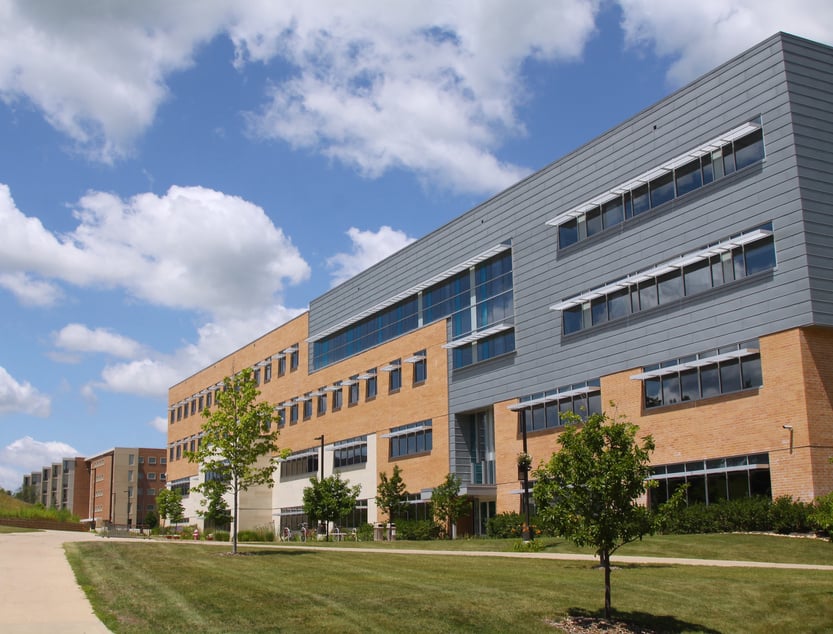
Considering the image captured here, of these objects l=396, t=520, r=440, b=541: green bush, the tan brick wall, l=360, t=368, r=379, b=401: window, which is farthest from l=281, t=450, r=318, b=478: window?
l=396, t=520, r=440, b=541: green bush

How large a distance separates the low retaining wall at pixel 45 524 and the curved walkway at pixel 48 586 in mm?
27964

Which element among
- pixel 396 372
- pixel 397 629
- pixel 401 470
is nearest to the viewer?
pixel 397 629

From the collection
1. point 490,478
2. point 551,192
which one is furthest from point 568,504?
point 490,478

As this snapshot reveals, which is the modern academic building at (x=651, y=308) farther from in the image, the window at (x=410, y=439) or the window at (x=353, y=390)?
the window at (x=353, y=390)

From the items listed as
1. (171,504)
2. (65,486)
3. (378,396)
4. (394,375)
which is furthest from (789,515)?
(65,486)

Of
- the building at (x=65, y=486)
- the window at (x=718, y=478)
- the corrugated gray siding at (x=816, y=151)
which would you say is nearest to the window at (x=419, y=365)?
the window at (x=718, y=478)

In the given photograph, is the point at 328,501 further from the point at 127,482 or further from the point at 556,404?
the point at 127,482

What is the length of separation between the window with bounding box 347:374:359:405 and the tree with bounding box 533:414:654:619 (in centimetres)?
4693

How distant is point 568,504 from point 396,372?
138ft

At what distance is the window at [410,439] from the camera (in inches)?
2125

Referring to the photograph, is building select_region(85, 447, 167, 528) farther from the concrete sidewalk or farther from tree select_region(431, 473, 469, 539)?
the concrete sidewalk

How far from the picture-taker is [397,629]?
15844mm

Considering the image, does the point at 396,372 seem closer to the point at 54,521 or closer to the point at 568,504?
the point at 54,521

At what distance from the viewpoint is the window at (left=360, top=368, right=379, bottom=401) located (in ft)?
201
